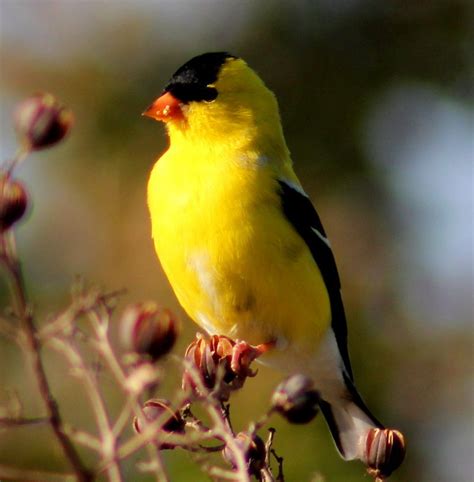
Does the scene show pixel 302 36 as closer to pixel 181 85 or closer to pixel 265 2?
pixel 265 2

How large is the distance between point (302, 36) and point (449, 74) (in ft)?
4.09

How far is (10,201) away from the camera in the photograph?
69.1 inches

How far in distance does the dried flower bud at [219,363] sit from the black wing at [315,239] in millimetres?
769

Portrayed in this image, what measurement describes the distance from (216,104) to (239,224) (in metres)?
0.68

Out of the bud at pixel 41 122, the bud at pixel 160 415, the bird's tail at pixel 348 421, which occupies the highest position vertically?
the bud at pixel 41 122

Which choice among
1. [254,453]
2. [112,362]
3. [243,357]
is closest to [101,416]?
[112,362]

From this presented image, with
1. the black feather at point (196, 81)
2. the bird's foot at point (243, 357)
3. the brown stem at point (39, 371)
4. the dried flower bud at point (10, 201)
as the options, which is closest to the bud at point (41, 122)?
the dried flower bud at point (10, 201)

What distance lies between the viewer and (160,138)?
815 cm

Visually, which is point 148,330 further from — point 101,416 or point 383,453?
point 383,453

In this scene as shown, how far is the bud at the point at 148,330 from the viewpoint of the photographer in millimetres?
1822

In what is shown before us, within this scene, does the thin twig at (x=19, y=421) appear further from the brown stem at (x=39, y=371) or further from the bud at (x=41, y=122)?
the bud at (x=41, y=122)

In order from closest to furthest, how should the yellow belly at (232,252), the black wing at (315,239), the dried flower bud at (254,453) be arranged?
the dried flower bud at (254,453)
the yellow belly at (232,252)
the black wing at (315,239)

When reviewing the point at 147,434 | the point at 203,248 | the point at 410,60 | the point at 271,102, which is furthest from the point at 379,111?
the point at 147,434

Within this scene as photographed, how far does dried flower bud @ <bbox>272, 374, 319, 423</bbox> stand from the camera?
2.08 m
